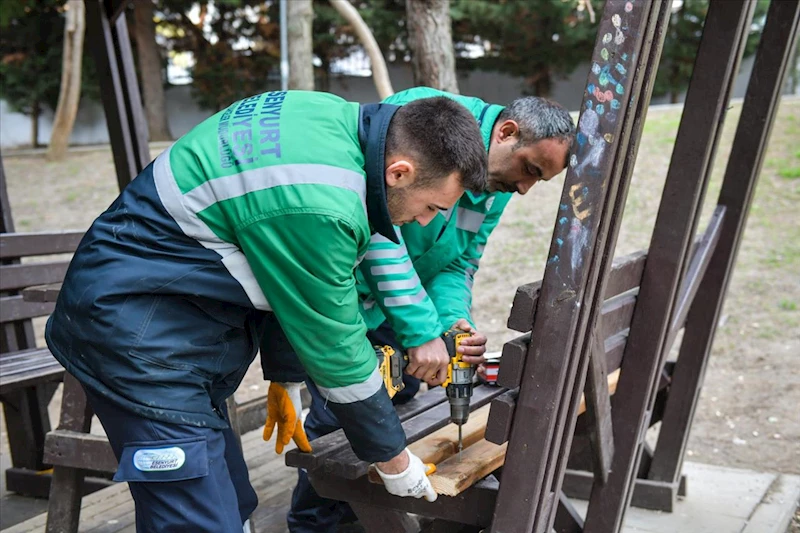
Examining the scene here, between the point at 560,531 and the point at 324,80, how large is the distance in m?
21.4

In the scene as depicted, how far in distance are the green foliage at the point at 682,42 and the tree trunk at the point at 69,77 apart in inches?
505

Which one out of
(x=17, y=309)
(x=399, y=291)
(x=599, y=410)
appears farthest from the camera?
(x=17, y=309)

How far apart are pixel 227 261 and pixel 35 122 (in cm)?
2251

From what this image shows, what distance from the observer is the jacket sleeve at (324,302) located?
6.58ft

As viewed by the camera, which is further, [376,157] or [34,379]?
[34,379]

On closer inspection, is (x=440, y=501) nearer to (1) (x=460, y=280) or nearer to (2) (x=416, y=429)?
(2) (x=416, y=429)

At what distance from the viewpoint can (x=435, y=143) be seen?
215cm

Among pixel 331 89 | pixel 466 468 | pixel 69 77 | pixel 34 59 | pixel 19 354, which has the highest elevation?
pixel 466 468

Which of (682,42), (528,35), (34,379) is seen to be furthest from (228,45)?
(34,379)

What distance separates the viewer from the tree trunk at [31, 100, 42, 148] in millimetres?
22125

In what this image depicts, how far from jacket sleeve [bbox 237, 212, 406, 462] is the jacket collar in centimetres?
12

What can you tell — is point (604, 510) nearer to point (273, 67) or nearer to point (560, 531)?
point (560, 531)

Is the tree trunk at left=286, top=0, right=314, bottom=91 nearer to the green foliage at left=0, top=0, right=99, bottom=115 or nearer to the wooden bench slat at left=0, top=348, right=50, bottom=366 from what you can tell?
the wooden bench slat at left=0, top=348, right=50, bottom=366

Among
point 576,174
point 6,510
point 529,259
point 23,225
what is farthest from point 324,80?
point 576,174
